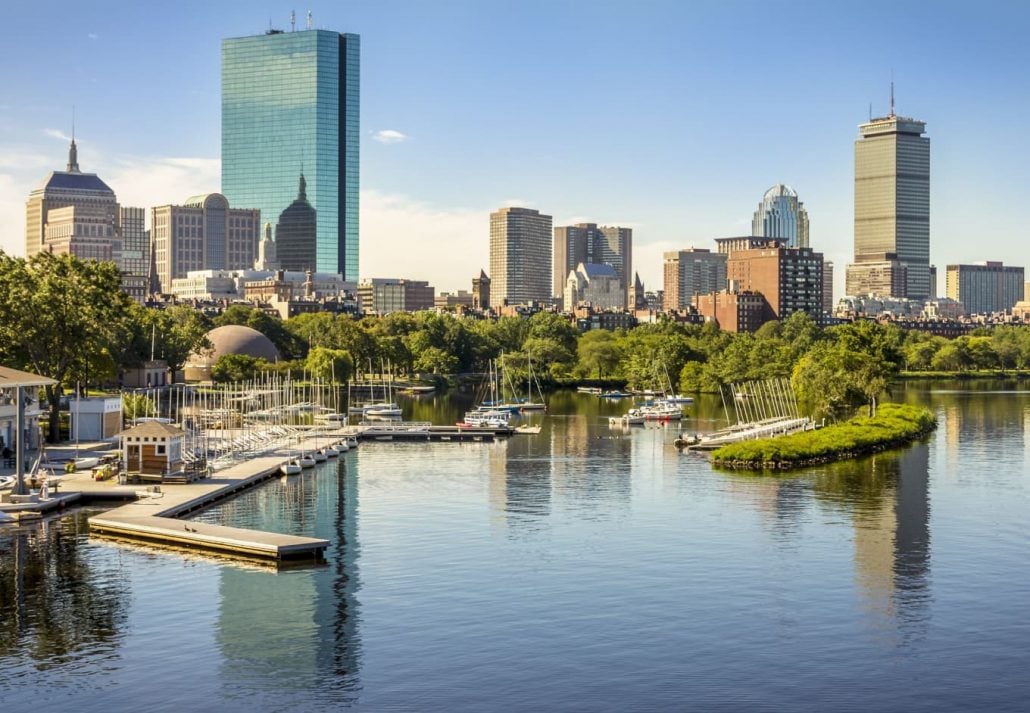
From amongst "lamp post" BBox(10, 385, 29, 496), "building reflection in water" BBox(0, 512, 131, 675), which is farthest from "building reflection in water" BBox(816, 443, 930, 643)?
"lamp post" BBox(10, 385, 29, 496)

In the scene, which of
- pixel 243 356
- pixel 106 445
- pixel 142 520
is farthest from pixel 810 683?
pixel 243 356

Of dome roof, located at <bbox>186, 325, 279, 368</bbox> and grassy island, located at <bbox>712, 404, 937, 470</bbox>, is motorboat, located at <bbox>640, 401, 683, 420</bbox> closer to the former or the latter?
grassy island, located at <bbox>712, 404, 937, 470</bbox>

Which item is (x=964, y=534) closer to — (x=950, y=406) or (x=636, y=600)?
(x=636, y=600)

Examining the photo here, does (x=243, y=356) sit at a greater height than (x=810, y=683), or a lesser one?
greater

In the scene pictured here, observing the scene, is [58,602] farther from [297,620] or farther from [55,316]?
[55,316]

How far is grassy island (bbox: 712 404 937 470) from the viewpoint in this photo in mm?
94125

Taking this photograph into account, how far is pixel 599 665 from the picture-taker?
143ft

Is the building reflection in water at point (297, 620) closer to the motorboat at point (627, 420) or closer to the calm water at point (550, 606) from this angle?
Answer: the calm water at point (550, 606)

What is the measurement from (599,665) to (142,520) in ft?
95.8

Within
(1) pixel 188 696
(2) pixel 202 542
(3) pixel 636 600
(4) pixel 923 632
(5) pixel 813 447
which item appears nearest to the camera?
(1) pixel 188 696

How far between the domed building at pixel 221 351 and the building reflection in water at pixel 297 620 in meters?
120

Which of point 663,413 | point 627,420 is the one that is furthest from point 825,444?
point 663,413

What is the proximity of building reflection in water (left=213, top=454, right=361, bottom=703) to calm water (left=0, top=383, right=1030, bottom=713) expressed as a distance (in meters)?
0.14

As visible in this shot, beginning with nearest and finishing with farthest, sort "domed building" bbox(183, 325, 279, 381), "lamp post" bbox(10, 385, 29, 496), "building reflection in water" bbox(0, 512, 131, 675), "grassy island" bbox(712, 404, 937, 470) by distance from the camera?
"building reflection in water" bbox(0, 512, 131, 675), "lamp post" bbox(10, 385, 29, 496), "grassy island" bbox(712, 404, 937, 470), "domed building" bbox(183, 325, 279, 381)
